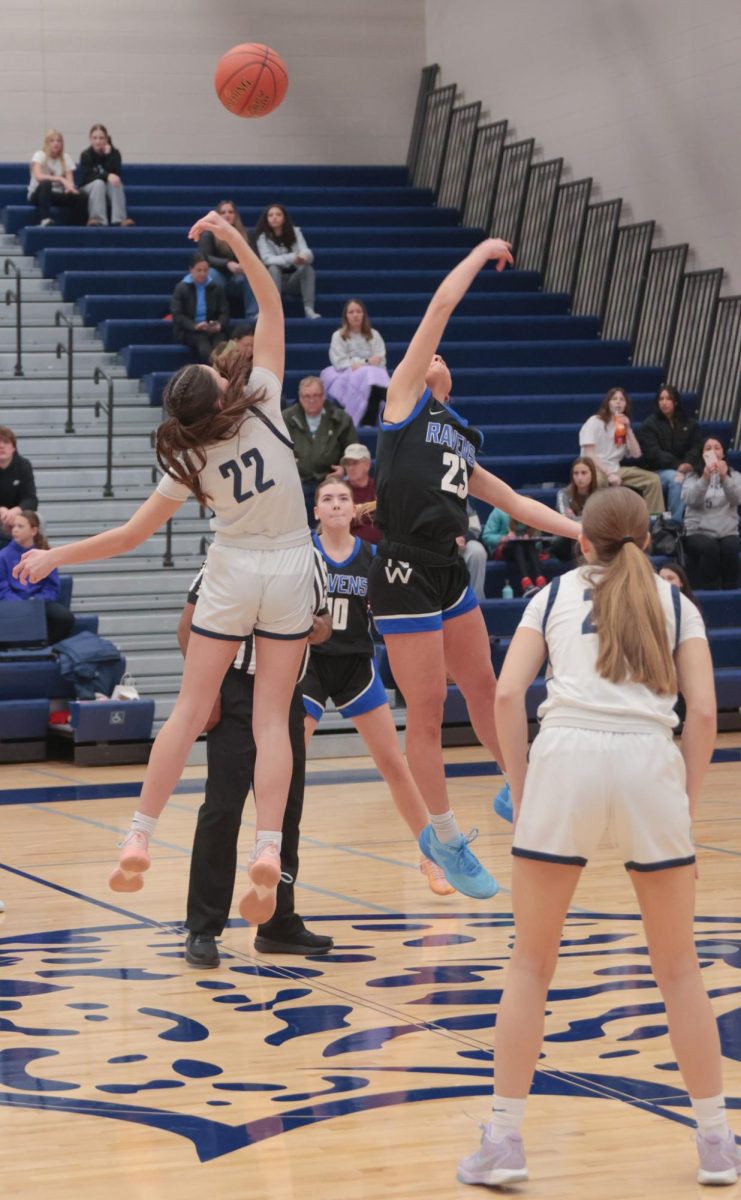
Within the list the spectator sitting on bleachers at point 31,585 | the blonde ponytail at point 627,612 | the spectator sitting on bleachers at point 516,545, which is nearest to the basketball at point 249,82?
the spectator sitting on bleachers at point 31,585

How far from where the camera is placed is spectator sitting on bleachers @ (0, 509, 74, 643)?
10930 mm

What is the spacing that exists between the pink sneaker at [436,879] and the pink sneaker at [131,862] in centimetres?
177

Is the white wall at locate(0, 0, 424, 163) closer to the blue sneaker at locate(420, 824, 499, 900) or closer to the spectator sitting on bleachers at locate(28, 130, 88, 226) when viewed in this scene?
the spectator sitting on bleachers at locate(28, 130, 88, 226)

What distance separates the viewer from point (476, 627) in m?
5.79

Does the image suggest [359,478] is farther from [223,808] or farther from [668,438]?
[223,808]

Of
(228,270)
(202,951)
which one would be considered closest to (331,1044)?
(202,951)

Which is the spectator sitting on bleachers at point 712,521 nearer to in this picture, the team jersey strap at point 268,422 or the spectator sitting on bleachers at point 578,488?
the spectator sitting on bleachers at point 578,488

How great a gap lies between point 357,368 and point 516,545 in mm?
1989

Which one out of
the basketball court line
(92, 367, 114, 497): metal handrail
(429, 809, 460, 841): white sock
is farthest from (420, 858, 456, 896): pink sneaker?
(92, 367, 114, 497): metal handrail

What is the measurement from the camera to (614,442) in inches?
523

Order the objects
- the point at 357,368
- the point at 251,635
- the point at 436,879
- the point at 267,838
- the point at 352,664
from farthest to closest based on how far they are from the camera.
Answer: the point at 357,368 → the point at 352,664 → the point at 436,879 → the point at 251,635 → the point at 267,838

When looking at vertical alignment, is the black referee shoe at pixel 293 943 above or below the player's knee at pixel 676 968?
below

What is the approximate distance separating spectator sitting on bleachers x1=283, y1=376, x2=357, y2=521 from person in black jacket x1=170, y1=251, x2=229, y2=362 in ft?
5.38

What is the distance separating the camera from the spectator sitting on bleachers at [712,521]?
41.4ft
